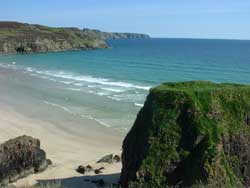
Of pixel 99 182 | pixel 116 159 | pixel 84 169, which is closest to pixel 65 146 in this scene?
pixel 116 159

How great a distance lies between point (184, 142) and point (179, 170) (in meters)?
0.87

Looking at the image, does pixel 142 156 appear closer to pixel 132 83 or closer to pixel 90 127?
pixel 90 127

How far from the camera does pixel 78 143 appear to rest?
84.3 feet

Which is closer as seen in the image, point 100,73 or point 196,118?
point 196,118

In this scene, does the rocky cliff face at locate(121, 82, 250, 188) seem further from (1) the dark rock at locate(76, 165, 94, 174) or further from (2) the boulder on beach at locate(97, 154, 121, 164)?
(2) the boulder on beach at locate(97, 154, 121, 164)

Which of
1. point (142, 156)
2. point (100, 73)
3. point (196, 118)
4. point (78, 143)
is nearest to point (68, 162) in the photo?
point (78, 143)

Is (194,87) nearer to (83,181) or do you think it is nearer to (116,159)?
(83,181)

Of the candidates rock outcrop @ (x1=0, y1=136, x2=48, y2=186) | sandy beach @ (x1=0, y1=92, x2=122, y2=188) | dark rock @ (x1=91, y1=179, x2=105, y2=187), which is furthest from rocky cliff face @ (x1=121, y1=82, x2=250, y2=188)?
rock outcrop @ (x1=0, y1=136, x2=48, y2=186)

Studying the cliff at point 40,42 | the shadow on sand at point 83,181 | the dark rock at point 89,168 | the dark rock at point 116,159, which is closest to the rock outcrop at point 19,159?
the shadow on sand at point 83,181

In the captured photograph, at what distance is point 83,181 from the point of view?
59.2 feet

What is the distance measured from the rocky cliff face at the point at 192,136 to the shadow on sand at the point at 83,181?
2.48m

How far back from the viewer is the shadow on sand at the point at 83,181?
17.5 m

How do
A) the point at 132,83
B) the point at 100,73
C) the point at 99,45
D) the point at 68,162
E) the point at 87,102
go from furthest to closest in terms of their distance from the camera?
the point at 99,45 → the point at 100,73 → the point at 132,83 → the point at 87,102 → the point at 68,162

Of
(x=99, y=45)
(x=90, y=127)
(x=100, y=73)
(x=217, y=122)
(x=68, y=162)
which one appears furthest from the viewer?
(x=99, y=45)
